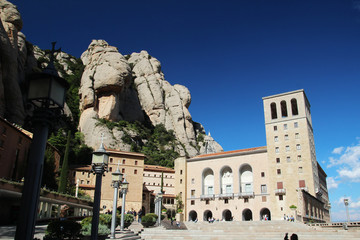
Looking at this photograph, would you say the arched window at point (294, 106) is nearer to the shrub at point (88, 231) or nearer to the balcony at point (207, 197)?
the balcony at point (207, 197)

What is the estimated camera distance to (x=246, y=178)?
1954 inches

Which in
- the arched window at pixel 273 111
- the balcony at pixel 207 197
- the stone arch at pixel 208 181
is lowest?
the balcony at pixel 207 197

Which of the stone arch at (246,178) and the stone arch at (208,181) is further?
the stone arch at (208,181)

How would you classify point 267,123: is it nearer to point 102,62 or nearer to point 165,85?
point 102,62

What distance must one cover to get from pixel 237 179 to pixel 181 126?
45508 millimetres

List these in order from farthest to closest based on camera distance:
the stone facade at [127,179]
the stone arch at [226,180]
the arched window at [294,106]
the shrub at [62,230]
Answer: the arched window at [294,106] < the stone arch at [226,180] < the stone facade at [127,179] < the shrub at [62,230]

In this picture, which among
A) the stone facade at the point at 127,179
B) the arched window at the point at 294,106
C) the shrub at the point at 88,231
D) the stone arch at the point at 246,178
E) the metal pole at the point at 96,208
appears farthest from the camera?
the arched window at the point at 294,106

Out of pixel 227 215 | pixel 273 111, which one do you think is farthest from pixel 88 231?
pixel 273 111

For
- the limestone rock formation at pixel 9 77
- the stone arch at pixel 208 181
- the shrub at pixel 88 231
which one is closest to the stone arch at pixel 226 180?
the stone arch at pixel 208 181

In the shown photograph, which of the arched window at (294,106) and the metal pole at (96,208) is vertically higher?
the arched window at (294,106)

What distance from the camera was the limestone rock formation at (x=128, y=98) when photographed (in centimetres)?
6662

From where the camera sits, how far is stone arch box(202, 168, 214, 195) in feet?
171

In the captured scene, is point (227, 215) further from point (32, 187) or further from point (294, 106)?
point (32, 187)

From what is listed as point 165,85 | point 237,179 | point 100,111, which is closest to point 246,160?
point 237,179
